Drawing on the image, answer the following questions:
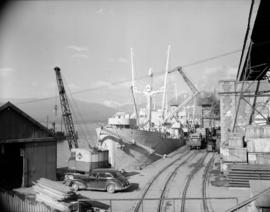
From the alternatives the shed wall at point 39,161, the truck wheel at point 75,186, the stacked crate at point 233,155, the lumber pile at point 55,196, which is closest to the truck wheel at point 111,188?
the truck wheel at point 75,186

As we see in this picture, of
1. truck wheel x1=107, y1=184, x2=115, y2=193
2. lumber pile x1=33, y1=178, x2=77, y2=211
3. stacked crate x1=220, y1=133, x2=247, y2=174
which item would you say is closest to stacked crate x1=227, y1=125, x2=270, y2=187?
stacked crate x1=220, y1=133, x2=247, y2=174

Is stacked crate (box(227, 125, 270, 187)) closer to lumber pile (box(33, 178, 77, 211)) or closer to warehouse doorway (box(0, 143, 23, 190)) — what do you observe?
lumber pile (box(33, 178, 77, 211))

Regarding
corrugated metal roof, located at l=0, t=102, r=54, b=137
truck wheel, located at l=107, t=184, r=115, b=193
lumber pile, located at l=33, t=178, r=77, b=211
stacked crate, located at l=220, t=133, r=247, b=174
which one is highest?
corrugated metal roof, located at l=0, t=102, r=54, b=137

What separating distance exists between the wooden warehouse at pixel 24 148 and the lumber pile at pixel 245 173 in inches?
535

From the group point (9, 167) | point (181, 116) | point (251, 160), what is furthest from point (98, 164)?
point (181, 116)

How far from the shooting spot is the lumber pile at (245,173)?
19.4m

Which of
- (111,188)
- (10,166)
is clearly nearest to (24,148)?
(10,166)

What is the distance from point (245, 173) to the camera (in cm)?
1992

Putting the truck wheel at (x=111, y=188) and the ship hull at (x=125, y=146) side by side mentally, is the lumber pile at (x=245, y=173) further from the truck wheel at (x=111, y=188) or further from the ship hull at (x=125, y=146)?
the ship hull at (x=125, y=146)

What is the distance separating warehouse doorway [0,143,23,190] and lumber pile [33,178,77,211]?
20.1 feet

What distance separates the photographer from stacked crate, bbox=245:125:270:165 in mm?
20547

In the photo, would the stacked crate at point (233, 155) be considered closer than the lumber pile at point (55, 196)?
No

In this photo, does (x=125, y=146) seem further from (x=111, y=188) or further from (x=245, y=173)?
(x=245, y=173)

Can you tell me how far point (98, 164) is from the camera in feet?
79.5
